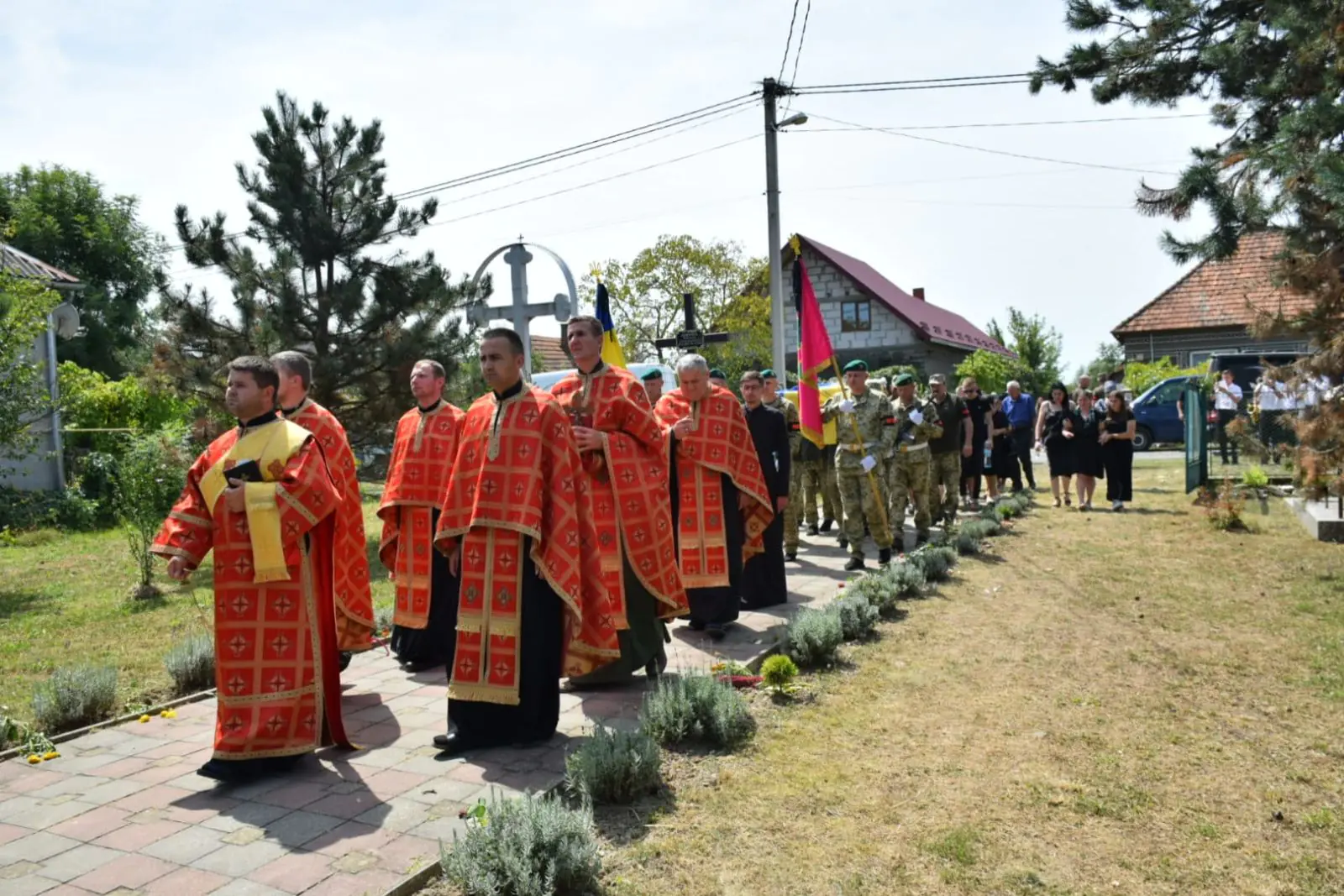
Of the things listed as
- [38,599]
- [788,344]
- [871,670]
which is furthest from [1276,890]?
[788,344]

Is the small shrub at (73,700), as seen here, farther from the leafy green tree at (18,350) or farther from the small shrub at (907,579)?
the leafy green tree at (18,350)

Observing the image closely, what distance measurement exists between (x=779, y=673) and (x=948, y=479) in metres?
8.00

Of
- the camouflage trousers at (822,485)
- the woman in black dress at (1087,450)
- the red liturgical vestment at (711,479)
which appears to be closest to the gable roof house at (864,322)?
the woman in black dress at (1087,450)

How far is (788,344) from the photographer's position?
39344mm

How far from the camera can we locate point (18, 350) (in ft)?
38.3

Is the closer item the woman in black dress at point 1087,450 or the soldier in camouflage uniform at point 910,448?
the soldier in camouflage uniform at point 910,448

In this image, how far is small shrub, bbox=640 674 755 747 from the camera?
520 cm

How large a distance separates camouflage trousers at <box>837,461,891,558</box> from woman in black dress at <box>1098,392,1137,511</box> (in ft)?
18.9

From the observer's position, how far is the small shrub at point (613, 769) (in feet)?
14.5

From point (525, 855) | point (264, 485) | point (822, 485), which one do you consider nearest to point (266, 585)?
point (264, 485)

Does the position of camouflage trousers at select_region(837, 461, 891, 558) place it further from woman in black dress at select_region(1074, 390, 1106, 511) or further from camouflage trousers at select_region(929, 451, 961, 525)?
woman in black dress at select_region(1074, 390, 1106, 511)

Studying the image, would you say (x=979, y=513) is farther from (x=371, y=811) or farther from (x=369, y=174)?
(x=371, y=811)

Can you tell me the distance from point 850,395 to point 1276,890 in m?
7.53

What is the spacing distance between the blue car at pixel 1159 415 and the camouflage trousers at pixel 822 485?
1557 cm
